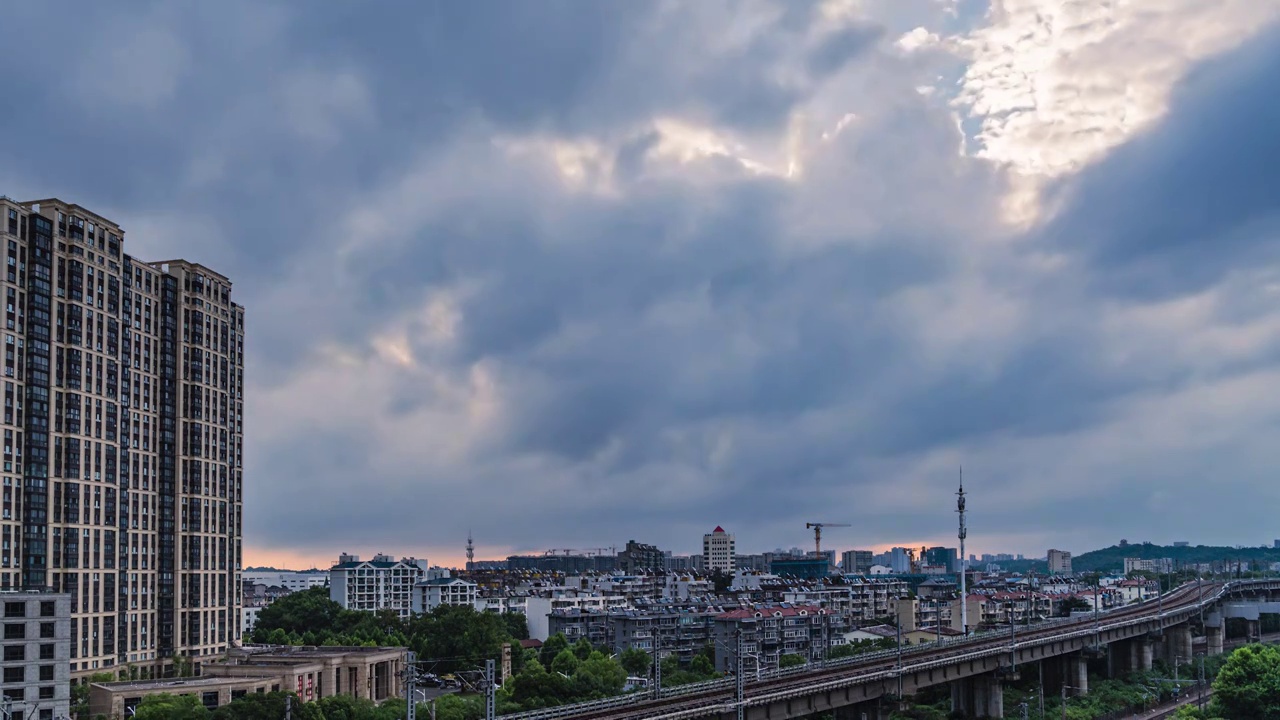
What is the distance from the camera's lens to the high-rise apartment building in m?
96.5

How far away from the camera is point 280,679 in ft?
326

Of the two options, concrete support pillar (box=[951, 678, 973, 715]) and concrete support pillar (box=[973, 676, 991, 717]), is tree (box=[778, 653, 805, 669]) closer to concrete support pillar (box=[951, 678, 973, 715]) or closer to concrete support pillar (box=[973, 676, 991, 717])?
concrete support pillar (box=[951, 678, 973, 715])

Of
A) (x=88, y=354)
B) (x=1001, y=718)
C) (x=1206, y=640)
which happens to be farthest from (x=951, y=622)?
(x=88, y=354)

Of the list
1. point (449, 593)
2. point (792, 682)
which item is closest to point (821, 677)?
point (792, 682)

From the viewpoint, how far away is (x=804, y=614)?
156 m

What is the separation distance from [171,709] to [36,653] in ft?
48.4

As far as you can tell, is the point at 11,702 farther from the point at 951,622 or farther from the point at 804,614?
the point at 951,622

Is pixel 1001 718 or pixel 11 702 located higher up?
pixel 11 702

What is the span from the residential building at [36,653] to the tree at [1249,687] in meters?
85.0

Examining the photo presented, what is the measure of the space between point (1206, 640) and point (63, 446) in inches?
6052

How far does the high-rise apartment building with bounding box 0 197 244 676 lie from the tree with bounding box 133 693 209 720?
19497 millimetres

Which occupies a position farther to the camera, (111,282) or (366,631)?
(366,631)

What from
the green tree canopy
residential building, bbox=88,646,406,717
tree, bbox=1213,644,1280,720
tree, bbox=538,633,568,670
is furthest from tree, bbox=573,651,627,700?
the green tree canopy

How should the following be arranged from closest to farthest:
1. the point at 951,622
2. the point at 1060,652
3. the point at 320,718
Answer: the point at 320,718, the point at 1060,652, the point at 951,622
